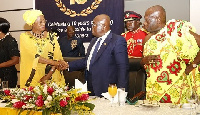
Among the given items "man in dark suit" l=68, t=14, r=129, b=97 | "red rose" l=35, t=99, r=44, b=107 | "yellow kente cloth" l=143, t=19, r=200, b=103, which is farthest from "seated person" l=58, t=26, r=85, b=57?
"red rose" l=35, t=99, r=44, b=107

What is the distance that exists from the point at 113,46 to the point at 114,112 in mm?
1028

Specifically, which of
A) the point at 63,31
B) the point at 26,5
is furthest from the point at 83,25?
the point at 26,5

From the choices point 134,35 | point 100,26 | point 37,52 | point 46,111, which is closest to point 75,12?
point 134,35

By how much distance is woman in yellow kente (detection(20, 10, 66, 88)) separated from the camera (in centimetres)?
337

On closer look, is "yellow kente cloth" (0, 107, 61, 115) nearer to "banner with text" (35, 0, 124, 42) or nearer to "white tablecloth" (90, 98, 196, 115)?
"white tablecloth" (90, 98, 196, 115)

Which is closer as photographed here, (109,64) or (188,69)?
(188,69)

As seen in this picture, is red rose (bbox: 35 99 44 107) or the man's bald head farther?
the man's bald head

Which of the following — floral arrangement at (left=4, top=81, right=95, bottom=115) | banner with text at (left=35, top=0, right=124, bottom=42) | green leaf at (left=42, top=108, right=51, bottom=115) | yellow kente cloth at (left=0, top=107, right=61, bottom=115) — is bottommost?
yellow kente cloth at (left=0, top=107, right=61, bottom=115)

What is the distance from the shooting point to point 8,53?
3959 millimetres

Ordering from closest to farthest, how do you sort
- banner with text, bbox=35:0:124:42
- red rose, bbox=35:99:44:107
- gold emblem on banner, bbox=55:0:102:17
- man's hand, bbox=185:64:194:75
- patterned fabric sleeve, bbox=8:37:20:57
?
1. red rose, bbox=35:99:44:107
2. man's hand, bbox=185:64:194:75
3. patterned fabric sleeve, bbox=8:37:20:57
4. banner with text, bbox=35:0:124:42
5. gold emblem on banner, bbox=55:0:102:17

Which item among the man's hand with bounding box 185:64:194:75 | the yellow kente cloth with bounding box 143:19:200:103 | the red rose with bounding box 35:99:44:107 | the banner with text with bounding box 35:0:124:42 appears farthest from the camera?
the banner with text with bounding box 35:0:124:42

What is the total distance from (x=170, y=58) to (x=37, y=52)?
1.49m

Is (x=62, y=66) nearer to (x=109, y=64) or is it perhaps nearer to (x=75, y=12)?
(x=109, y=64)

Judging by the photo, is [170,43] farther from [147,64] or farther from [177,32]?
[147,64]
